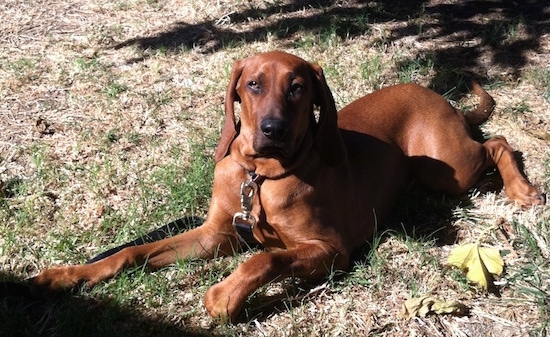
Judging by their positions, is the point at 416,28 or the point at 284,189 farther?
the point at 416,28

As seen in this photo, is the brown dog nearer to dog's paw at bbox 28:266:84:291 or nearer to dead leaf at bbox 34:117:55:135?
dog's paw at bbox 28:266:84:291

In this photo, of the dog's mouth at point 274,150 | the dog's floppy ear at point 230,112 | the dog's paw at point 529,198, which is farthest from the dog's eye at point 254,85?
the dog's paw at point 529,198

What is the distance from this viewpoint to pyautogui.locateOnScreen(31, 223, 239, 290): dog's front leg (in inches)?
130

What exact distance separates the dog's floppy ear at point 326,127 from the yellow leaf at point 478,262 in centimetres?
79

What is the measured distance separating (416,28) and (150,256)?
371cm

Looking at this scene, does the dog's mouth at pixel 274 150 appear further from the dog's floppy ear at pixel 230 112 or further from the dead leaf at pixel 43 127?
the dead leaf at pixel 43 127

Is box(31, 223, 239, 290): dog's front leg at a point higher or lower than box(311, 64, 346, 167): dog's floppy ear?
lower

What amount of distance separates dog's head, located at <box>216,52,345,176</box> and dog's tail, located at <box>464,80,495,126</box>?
164 cm

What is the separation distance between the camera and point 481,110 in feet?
16.0

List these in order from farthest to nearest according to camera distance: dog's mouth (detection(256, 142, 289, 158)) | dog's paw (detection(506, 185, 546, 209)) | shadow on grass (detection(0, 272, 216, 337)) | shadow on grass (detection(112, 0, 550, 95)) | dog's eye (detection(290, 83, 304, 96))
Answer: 1. shadow on grass (detection(112, 0, 550, 95))
2. dog's paw (detection(506, 185, 546, 209))
3. dog's eye (detection(290, 83, 304, 96))
4. dog's mouth (detection(256, 142, 289, 158))
5. shadow on grass (detection(0, 272, 216, 337))

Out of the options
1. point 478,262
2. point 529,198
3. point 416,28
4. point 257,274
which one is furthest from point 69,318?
point 416,28

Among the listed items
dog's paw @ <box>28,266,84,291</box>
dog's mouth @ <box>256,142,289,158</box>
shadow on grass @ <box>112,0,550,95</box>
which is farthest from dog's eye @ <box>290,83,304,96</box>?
shadow on grass @ <box>112,0,550,95</box>

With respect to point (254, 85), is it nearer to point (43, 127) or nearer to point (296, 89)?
point (296, 89)

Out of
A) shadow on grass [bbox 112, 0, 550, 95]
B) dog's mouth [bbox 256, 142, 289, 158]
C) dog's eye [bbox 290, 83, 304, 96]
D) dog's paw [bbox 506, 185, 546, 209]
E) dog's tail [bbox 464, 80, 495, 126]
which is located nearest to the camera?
dog's mouth [bbox 256, 142, 289, 158]
